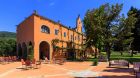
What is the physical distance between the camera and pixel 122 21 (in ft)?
156

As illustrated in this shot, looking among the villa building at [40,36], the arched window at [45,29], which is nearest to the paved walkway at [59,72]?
the villa building at [40,36]

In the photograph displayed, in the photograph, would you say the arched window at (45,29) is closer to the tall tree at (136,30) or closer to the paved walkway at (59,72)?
the tall tree at (136,30)

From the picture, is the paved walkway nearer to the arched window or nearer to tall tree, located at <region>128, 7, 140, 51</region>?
the arched window

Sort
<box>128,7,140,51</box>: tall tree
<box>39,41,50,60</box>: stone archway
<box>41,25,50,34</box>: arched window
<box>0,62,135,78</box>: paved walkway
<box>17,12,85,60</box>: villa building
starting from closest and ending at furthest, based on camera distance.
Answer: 1. <box>0,62,135,78</box>: paved walkway
2. <box>17,12,85,60</box>: villa building
3. <box>41,25,50,34</box>: arched window
4. <box>39,41,50,60</box>: stone archway
5. <box>128,7,140,51</box>: tall tree

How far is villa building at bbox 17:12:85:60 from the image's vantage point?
141 ft

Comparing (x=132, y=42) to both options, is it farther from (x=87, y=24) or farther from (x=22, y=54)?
(x=22, y=54)

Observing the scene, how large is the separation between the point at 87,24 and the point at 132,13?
8.45 meters

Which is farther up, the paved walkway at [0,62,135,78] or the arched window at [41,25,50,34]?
the arched window at [41,25,50,34]

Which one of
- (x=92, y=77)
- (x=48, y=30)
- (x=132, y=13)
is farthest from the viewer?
(x=132, y=13)

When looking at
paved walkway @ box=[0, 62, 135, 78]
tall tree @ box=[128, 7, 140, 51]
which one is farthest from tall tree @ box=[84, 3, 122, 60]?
paved walkway @ box=[0, 62, 135, 78]

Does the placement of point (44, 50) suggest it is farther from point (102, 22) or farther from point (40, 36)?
point (102, 22)

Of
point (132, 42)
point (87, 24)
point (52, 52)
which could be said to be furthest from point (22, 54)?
point (132, 42)

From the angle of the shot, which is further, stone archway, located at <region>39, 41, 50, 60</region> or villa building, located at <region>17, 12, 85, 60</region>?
stone archway, located at <region>39, 41, 50, 60</region>

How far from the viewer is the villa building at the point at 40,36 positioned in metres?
42.8
